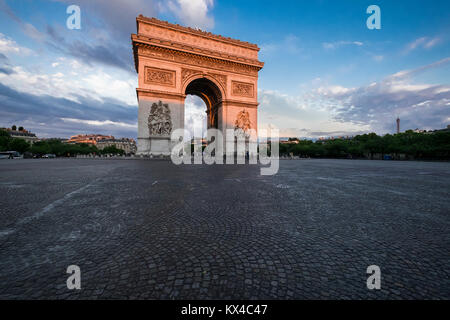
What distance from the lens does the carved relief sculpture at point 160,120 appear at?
20438mm

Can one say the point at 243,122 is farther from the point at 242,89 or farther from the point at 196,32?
the point at 196,32

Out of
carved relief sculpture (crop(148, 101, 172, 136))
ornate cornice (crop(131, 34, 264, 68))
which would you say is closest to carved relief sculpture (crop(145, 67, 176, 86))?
carved relief sculpture (crop(148, 101, 172, 136))

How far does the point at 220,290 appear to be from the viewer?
144 centimetres

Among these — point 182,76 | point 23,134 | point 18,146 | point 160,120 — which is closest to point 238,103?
point 182,76

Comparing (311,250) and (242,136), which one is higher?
(242,136)

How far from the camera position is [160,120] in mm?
20656

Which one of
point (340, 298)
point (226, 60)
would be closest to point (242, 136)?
point (226, 60)

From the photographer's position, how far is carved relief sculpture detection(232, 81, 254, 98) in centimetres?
2419

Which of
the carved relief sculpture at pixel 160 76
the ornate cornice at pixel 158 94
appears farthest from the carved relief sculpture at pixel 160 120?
the carved relief sculpture at pixel 160 76

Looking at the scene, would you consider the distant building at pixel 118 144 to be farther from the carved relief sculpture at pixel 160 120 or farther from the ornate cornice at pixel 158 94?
the ornate cornice at pixel 158 94

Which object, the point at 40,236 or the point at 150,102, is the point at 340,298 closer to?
the point at 40,236

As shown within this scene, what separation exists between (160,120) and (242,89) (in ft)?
34.4

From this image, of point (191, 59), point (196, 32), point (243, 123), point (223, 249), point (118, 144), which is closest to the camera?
point (223, 249)
